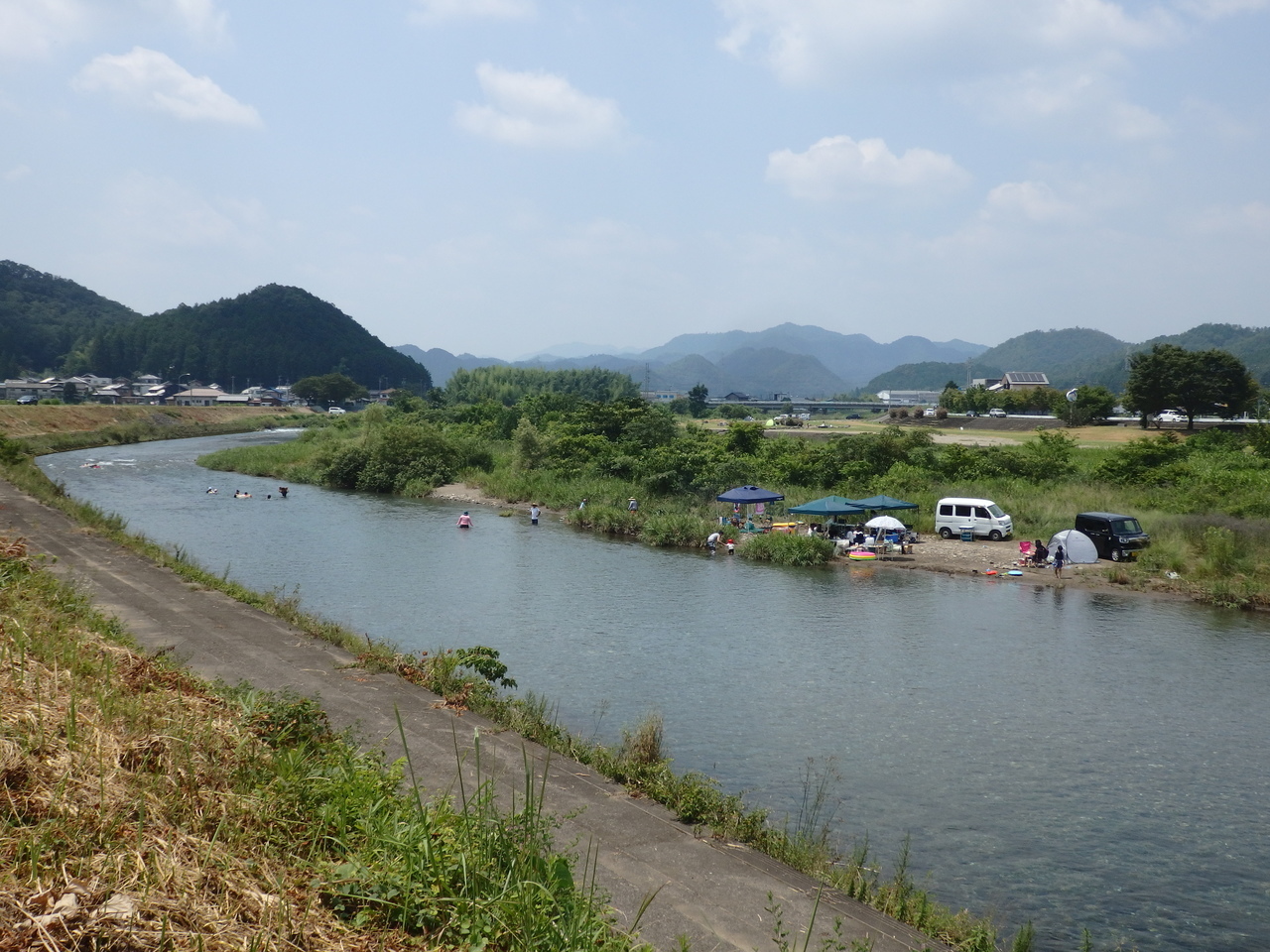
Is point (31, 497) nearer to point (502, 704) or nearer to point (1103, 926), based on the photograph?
point (502, 704)

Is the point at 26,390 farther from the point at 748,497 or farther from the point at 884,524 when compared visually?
the point at 884,524

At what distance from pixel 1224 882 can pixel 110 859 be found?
11.6 metres

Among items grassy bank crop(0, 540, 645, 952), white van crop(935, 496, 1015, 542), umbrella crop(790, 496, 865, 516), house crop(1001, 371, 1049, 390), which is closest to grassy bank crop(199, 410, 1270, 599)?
white van crop(935, 496, 1015, 542)

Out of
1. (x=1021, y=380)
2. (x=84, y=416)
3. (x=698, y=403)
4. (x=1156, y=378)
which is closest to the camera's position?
(x=1156, y=378)

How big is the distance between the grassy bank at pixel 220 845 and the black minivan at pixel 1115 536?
2739cm

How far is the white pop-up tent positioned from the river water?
311 cm

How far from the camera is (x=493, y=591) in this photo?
26.3 m

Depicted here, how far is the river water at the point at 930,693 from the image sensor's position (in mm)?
10945

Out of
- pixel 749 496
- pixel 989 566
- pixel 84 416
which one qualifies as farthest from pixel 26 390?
pixel 989 566

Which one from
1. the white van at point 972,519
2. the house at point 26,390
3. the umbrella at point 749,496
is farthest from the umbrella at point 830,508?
the house at point 26,390

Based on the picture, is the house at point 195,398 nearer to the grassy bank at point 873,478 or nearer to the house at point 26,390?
the house at point 26,390

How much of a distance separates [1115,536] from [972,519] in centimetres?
548

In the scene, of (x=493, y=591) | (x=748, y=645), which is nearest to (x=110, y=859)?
(x=748, y=645)

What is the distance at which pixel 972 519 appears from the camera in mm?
34531
